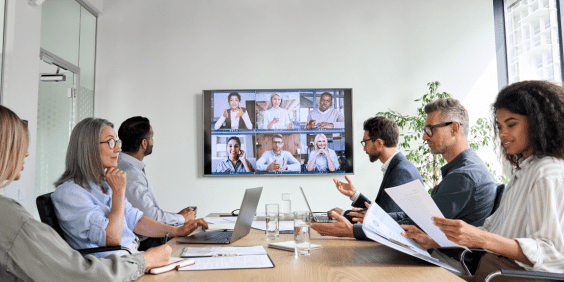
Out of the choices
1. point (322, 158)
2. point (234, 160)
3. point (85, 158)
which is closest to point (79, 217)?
point (85, 158)

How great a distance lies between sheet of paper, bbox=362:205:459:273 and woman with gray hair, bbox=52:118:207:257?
95 centimetres

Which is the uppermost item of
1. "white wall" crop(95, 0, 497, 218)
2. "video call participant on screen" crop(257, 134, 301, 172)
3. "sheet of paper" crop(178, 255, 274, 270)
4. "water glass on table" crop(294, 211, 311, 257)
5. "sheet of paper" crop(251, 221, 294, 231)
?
"white wall" crop(95, 0, 497, 218)

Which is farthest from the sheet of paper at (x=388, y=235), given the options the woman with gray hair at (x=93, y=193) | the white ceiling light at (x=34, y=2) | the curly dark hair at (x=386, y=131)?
the white ceiling light at (x=34, y=2)

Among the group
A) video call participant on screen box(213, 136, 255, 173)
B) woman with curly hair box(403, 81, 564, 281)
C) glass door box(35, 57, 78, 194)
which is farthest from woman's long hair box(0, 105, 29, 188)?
video call participant on screen box(213, 136, 255, 173)

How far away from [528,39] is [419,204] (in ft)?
11.6

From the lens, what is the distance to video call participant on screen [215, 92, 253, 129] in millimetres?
4324

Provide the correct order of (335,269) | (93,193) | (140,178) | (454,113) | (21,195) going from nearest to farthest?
(335,269) < (93,193) < (454,113) < (140,178) < (21,195)

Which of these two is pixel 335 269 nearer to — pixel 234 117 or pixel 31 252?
pixel 31 252

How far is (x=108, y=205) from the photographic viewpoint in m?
1.79

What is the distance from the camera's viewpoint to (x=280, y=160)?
14.1 feet

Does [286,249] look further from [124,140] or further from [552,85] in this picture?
[124,140]

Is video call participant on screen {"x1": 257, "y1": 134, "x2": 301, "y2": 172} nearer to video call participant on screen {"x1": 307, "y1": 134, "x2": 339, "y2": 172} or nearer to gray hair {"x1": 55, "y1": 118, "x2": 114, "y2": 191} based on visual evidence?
video call participant on screen {"x1": 307, "y1": 134, "x2": 339, "y2": 172}

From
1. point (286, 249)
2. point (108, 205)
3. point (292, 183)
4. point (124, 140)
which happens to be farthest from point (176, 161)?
point (286, 249)

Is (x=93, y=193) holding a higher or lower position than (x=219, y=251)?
higher
